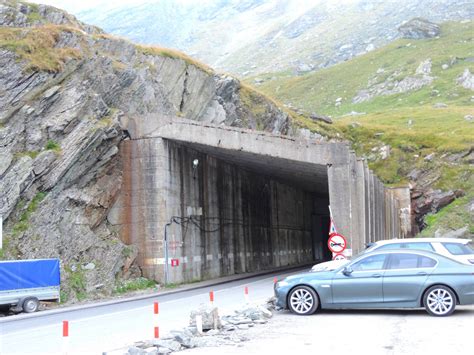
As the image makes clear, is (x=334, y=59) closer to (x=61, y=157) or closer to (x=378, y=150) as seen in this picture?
(x=378, y=150)

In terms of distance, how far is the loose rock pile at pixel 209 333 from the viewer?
1121cm

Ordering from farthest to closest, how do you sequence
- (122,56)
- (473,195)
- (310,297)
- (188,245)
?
(473,195) < (122,56) < (188,245) < (310,297)

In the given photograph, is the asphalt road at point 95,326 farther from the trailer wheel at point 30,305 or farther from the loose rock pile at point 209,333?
the trailer wheel at point 30,305

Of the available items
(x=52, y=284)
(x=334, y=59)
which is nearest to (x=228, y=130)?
(x=52, y=284)

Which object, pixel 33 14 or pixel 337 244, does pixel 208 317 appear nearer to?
pixel 337 244

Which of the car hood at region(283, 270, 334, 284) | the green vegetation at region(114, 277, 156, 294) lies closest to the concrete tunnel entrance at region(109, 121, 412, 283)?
the green vegetation at region(114, 277, 156, 294)

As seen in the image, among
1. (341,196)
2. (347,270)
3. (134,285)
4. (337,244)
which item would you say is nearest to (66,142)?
(134,285)

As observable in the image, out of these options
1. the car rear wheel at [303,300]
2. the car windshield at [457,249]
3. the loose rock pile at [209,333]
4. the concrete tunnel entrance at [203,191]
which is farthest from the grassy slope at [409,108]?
the loose rock pile at [209,333]

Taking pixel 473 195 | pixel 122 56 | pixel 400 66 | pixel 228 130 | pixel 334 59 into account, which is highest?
pixel 334 59

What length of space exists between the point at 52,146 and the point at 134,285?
7.13m

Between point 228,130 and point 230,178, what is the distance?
26.0 feet

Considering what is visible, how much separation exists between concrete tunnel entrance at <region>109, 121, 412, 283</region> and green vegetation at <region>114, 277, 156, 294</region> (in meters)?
0.62

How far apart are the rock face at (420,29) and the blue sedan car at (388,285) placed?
121053mm

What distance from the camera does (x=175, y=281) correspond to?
31703 millimetres
